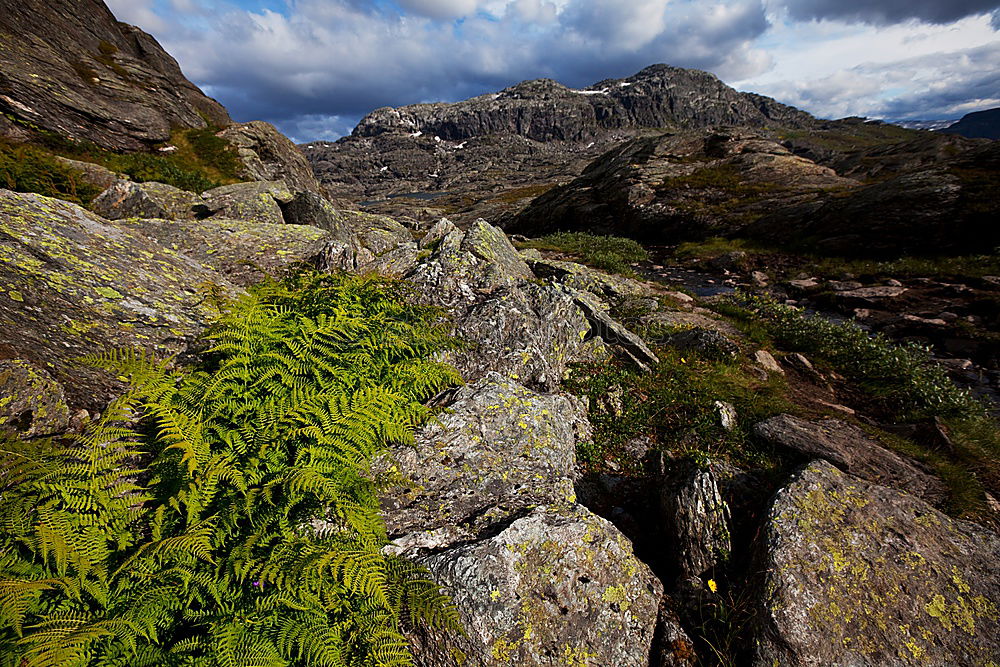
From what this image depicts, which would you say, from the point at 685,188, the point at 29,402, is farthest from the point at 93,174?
the point at 685,188

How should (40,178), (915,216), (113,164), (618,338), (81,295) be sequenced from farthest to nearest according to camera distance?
(915,216)
(113,164)
(40,178)
(618,338)
(81,295)

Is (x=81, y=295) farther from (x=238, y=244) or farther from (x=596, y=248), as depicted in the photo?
(x=596, y=248)

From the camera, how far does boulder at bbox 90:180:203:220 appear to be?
11422 millimetres

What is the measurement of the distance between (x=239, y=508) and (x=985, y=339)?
2186cm

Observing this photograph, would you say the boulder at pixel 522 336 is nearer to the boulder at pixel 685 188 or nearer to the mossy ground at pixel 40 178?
the mossy ground at pixel 40 178

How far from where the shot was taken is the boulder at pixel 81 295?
4.86 metres

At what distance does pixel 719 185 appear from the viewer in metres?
43.0

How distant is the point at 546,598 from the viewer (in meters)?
4.24

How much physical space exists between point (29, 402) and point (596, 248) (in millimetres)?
30735

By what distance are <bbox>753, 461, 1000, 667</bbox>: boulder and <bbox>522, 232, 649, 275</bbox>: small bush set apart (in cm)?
2064

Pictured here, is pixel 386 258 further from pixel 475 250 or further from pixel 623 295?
pixel 623 295

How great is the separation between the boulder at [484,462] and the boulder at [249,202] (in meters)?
11.8

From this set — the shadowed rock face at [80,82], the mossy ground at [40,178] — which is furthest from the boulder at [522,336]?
the shadowed rock face at [80,82]

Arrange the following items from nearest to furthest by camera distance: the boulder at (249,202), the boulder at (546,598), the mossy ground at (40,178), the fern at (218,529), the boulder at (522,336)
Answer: the fern at (218,529)
the boulder at (546,598)
the boulder at (522,336)
the mossy ground at (40,178)
the boulder at (249,202)
